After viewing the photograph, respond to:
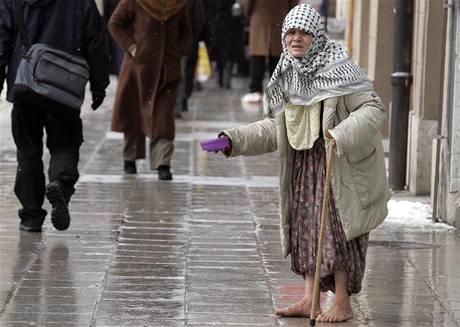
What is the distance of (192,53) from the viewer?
1981 centimetres

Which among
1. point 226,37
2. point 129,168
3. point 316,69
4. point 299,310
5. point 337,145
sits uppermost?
point 316,69

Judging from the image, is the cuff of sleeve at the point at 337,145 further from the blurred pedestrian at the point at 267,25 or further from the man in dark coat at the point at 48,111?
the blurred pedestrian at the point at 267,25

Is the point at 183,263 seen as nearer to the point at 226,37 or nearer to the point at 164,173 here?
the point at 164,173

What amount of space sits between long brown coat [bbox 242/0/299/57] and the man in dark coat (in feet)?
33.0

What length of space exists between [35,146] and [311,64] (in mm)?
3038

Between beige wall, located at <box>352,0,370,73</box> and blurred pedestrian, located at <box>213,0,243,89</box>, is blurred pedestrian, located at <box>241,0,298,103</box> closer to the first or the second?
beige wall, located at <box>352,0,370,73</box>

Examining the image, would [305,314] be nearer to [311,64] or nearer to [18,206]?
[311,64]

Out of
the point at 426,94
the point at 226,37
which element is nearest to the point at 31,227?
the point at 426,94

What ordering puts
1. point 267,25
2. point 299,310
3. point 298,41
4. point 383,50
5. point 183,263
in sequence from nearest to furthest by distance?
1. point 298,41
2. point 299,310
3. point 183,263
4. point 383,50
5. point 267,25

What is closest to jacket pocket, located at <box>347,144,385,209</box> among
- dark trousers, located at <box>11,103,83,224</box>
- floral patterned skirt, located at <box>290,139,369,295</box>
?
floral patterned skirt, located at <box>290,139,369,295</box>

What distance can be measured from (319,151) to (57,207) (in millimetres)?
2597

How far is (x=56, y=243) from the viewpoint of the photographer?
908 cm

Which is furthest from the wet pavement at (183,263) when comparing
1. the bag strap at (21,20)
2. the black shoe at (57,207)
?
the bag strap at (21,20)

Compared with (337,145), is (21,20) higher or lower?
higher
